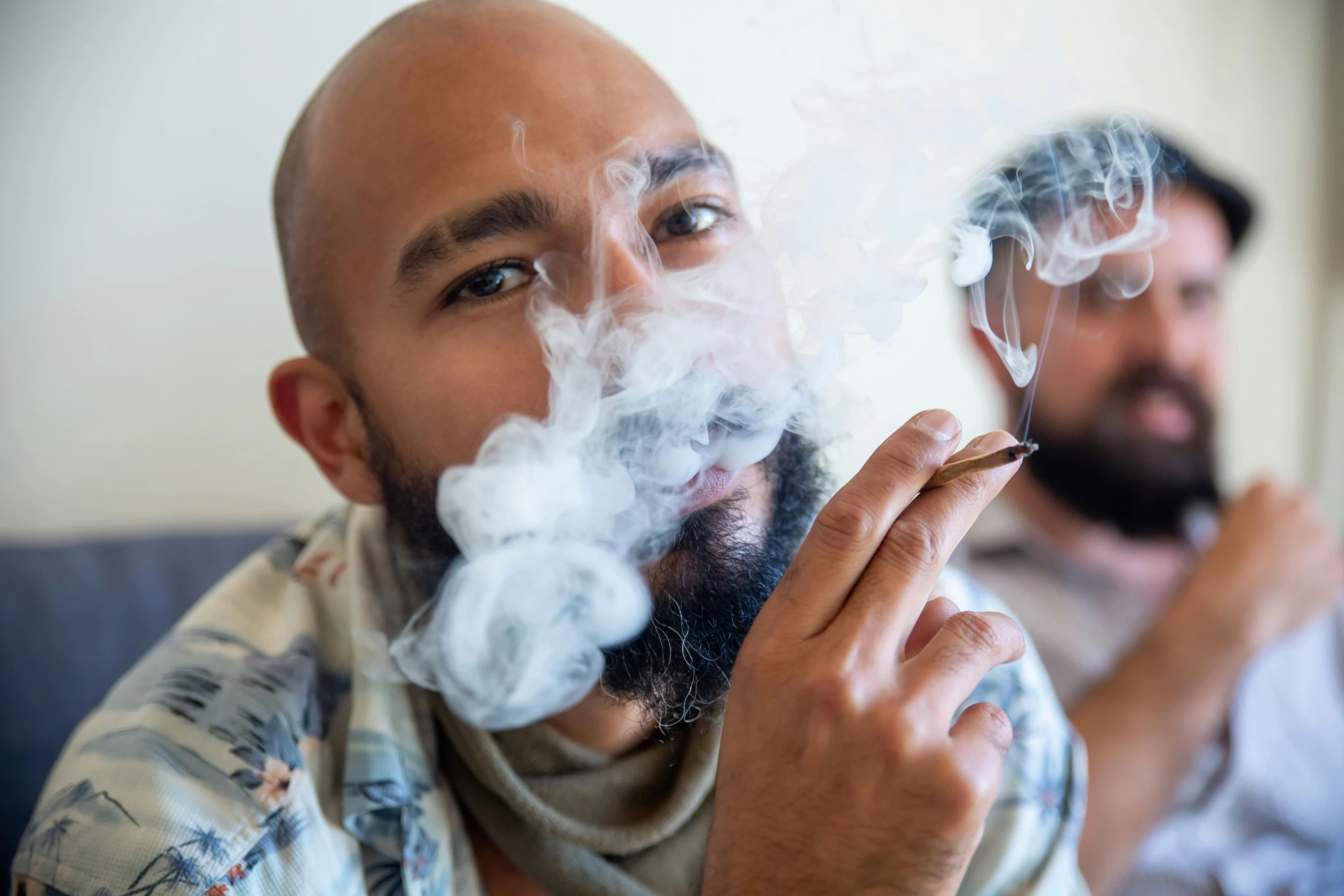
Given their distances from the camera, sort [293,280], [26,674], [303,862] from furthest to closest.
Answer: [26,674] < [293,280] < [303,862]

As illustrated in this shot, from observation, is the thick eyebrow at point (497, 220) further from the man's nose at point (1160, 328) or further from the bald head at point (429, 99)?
the man's nose at point (1160, 328)

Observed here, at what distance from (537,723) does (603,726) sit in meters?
0.10

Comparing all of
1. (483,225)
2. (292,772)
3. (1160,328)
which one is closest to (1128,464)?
(1160,328)

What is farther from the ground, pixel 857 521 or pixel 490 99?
pixel 490 99

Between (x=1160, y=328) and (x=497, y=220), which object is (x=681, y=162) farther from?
(x=1160, y=328)

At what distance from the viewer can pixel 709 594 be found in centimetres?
105

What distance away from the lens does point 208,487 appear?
73.2 inches

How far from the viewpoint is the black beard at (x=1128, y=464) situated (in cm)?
231

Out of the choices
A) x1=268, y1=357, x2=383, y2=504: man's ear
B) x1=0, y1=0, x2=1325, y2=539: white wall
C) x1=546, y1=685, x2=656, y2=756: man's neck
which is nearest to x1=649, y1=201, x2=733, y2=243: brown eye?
x1=0, y1=0, x2=1325, y2=539: white wall

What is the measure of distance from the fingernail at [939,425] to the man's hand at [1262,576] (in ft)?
4.86

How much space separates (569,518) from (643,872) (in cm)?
52

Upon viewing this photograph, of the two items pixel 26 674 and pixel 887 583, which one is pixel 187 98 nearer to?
pixel 26 674

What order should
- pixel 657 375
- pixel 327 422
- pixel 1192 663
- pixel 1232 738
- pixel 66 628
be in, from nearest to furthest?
pixel 657 375
pixel 327 422
pixel 66 628
pixel 1192 663
pixel 1232 738

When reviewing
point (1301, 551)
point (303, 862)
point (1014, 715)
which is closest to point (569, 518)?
point (303, 862)
